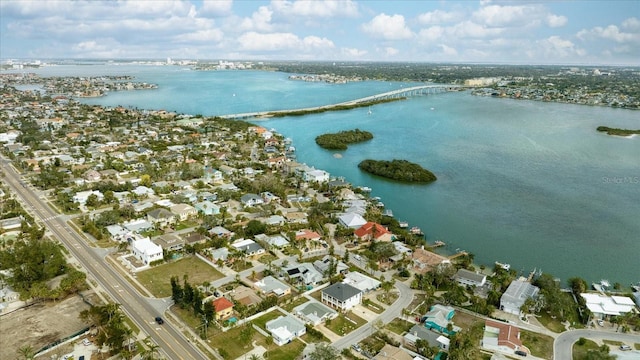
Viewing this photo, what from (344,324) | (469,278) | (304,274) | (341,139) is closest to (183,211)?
(304,274)

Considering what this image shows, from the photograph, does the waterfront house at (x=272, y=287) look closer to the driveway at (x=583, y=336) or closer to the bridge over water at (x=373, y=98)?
the driveway at (x=583, y=336)

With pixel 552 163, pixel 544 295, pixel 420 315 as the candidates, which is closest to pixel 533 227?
pixel 544 295

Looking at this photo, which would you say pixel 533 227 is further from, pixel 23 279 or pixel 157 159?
pixel 157 159

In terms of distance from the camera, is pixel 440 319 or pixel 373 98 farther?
pixel 373 98

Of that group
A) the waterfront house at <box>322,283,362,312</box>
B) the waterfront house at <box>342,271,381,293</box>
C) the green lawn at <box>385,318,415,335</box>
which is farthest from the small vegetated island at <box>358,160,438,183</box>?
the green lawn at <box>385,318,415,335</box>

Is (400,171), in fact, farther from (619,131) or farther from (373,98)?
(373,98)

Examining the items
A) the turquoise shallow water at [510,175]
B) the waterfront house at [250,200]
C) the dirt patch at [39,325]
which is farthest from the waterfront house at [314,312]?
the waterfront house at [250,200]
